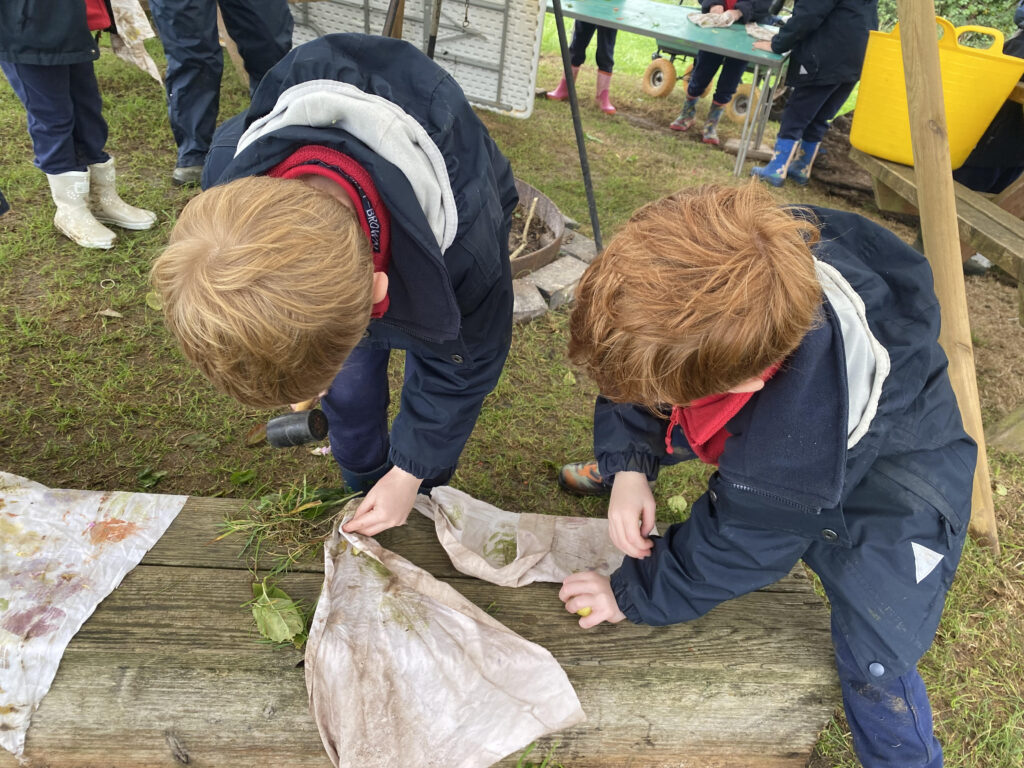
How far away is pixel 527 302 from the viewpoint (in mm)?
3209

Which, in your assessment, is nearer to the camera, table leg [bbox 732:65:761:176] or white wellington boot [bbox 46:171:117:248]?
white wellington boot [bbox 46:171:117:248]

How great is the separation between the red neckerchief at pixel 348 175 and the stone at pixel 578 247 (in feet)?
8.29

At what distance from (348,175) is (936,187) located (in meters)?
2.05

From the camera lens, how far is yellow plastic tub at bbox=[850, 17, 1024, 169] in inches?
109

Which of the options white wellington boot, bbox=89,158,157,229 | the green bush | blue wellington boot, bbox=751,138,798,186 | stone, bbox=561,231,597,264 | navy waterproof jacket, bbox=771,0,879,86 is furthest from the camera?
the green bush

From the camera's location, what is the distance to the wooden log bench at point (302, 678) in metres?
1.27

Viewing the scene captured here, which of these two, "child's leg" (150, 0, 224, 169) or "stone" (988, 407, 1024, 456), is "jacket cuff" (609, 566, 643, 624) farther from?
"child's leg" (150, 0, 224, 169)

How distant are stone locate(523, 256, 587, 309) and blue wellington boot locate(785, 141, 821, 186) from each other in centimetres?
312

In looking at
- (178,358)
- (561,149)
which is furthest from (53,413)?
(561,149)

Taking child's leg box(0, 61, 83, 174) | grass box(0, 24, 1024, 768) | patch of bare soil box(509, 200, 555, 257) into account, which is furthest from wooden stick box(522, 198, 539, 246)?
child's leg box(0, 61, 83, 174)

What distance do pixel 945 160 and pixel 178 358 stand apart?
2.91m

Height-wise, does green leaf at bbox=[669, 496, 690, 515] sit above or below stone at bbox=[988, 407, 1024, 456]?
below

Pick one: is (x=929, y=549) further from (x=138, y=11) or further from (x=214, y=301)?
(x=138, y=11)

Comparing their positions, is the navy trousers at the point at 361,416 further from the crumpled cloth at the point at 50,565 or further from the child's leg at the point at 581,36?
the child's leg at the point at 581,36
